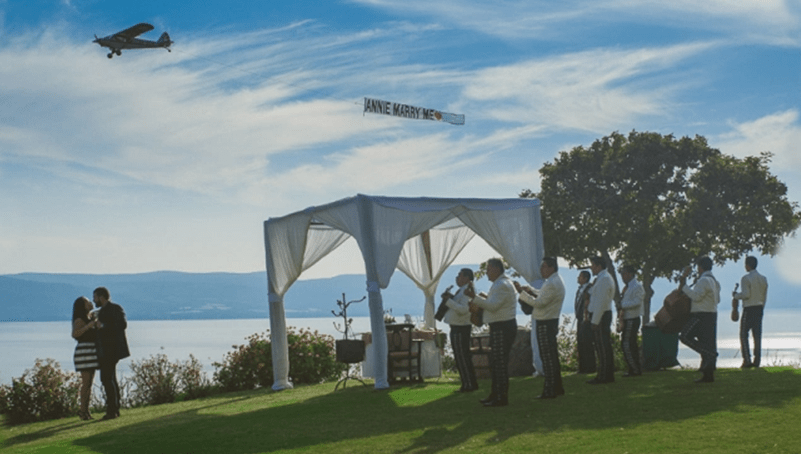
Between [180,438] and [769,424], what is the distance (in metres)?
5.92

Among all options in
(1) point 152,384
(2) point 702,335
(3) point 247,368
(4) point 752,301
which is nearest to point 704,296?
(2) point 702,335

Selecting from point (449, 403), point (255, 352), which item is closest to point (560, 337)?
point (255, 352)

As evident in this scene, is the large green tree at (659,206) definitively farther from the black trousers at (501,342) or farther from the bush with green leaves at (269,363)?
the black trousers at (501,342)

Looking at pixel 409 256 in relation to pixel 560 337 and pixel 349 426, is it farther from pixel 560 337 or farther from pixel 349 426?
pixel 349 426

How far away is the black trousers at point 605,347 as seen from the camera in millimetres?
11578

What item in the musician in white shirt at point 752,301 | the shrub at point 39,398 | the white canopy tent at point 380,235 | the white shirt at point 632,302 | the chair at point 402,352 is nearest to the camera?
the white shirt at point 632,302

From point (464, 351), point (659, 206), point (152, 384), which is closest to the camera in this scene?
point (464, 351)

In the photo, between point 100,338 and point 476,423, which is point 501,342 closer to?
point 476,423

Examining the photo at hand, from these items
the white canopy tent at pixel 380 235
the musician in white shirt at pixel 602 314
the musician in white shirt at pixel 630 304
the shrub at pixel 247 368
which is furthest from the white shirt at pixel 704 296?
the shrub at pixel 247 368

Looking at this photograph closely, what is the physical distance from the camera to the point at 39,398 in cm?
1265

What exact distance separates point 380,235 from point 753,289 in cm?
589

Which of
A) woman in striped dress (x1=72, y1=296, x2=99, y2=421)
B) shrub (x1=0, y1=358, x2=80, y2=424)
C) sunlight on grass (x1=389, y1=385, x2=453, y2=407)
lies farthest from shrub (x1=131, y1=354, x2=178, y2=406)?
sunlight on grass (x1=389, y1=385, x2=453, y2=407)

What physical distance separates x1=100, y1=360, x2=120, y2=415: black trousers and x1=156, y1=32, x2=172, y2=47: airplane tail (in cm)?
638

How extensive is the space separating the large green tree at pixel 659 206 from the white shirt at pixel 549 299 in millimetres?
18537
